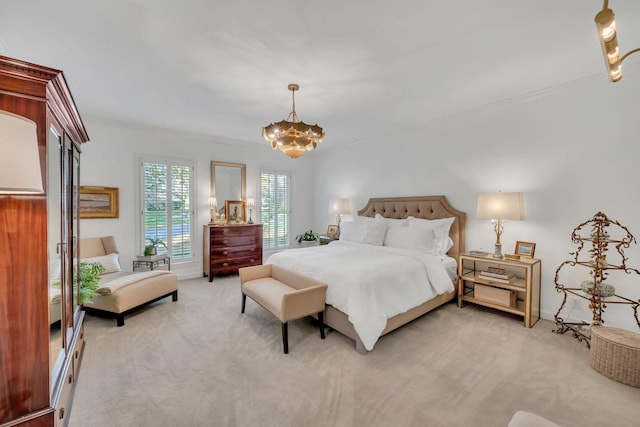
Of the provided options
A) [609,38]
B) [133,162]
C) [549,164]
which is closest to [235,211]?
[133,162]

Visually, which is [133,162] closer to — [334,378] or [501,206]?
[334,378]

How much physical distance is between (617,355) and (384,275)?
72.2 inches

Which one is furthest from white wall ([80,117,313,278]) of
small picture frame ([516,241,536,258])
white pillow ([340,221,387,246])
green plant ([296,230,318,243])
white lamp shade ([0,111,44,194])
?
small picture frame ([516,241,536,258])

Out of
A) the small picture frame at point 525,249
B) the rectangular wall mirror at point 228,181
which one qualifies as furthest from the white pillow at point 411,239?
the rectangular wall mirror at point 228,181

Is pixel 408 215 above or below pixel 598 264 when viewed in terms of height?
above

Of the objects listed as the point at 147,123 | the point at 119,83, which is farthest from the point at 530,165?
the point at 147,123

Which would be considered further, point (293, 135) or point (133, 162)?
point (133, 162)

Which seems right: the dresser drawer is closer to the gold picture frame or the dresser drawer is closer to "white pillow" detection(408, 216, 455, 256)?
the gold picture frame

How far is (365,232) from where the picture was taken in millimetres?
4410

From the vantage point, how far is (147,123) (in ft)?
14.3

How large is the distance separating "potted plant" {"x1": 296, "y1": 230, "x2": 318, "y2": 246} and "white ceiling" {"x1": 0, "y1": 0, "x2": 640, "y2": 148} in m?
3.14

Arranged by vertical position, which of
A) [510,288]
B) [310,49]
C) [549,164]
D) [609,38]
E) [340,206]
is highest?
[310,49]

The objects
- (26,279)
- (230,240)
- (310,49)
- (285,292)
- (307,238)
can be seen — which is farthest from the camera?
(307,238)

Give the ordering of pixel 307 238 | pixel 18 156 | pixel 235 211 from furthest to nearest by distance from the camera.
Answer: pixel 307 238 → pixel 235 211 → pixel 18 156
